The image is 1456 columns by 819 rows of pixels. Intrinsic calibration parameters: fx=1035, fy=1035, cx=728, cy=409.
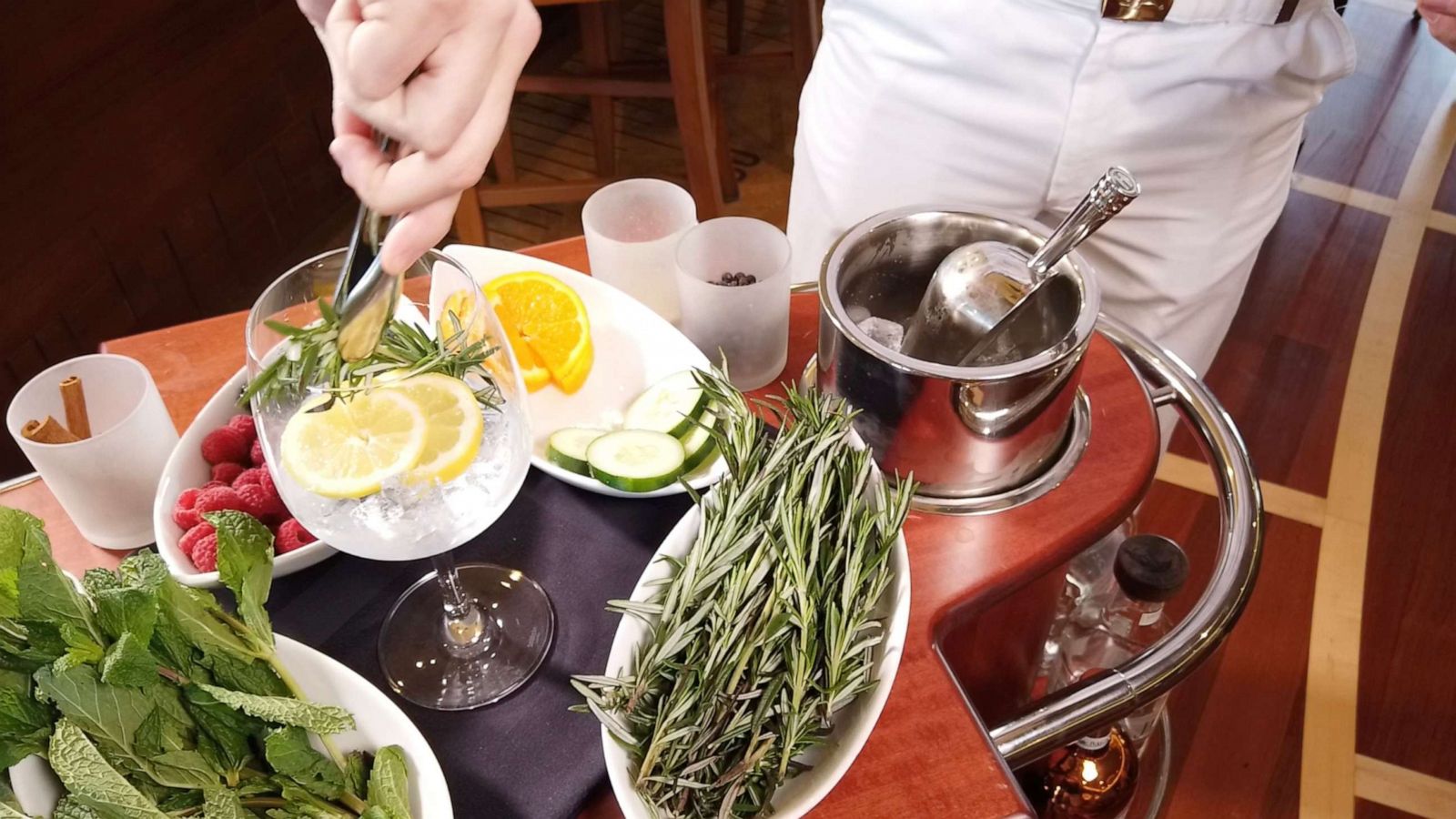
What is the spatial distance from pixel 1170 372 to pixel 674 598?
0.56 metres

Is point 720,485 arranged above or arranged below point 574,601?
above

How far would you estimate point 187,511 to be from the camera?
0.75 metres

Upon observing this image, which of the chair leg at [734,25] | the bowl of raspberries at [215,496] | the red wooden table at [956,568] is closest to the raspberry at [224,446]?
the bowl of raspberries at [215,496]

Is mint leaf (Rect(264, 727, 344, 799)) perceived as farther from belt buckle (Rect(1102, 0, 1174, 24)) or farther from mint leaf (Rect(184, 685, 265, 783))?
belt buckle (Rect(1102, 0, 1174, 24))

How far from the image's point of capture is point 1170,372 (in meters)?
0.94

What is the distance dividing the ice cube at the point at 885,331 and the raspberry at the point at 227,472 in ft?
1.64

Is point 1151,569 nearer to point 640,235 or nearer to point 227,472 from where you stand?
point 640,235

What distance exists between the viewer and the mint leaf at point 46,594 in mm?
534

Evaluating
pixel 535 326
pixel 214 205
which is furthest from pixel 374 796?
pixel 214 205

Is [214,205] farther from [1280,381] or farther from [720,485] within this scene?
[1280,381]

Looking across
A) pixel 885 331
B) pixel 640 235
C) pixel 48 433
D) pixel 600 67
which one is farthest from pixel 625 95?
pixel 48 433

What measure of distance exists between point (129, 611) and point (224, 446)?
0.28 meters

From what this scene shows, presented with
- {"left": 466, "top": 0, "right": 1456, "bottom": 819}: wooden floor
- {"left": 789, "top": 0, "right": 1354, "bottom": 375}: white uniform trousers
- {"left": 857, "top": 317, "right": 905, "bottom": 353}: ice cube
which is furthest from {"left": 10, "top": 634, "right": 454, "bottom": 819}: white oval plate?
{"left": 466, "top": 0, "right": 1456, "bottom": 819}: wooden floor

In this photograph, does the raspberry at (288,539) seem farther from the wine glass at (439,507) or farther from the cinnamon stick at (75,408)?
the cinnamon stick at (75,408)
